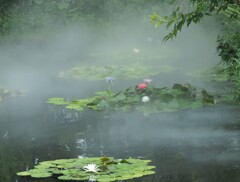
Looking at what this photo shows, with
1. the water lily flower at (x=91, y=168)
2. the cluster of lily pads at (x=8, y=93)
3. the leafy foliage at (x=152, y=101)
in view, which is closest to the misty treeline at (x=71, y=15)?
the cluster of lily pads at (x=8, y=93)

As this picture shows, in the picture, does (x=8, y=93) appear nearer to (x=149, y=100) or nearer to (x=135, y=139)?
Result: (x=149, y=100)

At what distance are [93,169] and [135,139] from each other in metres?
1.74

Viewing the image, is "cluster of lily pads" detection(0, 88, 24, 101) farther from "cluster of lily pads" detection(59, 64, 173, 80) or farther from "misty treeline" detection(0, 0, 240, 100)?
"misty treeline" detection(0, 0, 240, 100)

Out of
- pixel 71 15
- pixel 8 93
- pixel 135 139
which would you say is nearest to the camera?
pixel 135 139

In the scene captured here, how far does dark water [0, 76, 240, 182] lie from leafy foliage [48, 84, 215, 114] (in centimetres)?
21

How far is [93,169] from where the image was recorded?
5930 mm

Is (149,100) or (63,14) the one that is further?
(63,14)

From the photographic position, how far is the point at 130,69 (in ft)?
43.6

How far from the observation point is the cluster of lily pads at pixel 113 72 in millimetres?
12625

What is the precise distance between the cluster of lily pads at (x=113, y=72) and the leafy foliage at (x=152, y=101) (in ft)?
8.84

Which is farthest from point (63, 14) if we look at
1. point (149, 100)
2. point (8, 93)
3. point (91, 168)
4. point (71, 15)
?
A: point (91, 168)

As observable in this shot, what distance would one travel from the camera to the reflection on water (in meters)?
6.35

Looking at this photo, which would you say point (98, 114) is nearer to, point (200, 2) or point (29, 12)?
point (200, 2)

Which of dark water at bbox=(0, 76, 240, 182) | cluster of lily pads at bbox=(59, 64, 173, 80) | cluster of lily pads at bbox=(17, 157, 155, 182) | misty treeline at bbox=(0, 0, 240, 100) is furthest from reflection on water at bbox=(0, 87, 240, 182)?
misty treeline at bbox=(0, 0, 240, 100)
